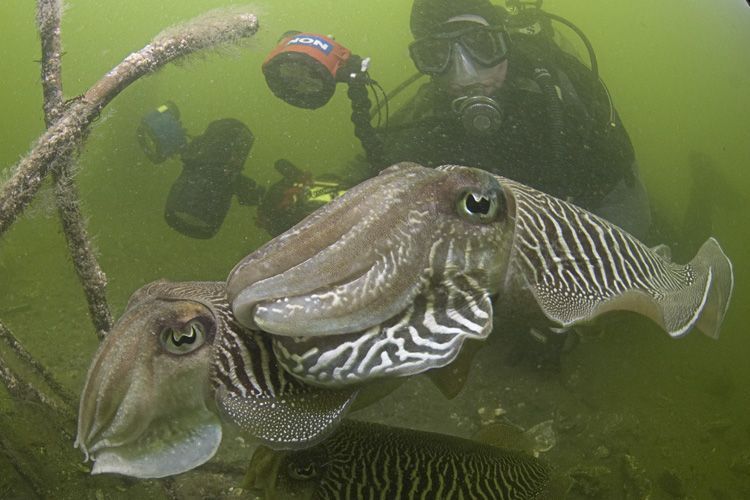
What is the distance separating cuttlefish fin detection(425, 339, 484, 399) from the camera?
220 cm

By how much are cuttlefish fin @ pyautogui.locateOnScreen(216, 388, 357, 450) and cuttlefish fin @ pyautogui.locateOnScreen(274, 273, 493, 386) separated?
0.12 meters

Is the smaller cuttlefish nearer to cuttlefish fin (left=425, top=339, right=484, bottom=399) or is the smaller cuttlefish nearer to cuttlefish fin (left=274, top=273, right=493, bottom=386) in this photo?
cuttlefish fin (left=425, top=339, right=484, bottom=399)

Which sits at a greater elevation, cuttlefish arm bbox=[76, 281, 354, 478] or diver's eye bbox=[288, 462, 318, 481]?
cuttlefish arm bbox=[76, 281, 354, 478]

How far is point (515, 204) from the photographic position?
1.88 m

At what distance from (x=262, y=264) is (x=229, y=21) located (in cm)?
314

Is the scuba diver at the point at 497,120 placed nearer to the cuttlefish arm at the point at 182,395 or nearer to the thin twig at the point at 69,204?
the thin twig at the point at 69,204

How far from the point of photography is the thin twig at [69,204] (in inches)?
112

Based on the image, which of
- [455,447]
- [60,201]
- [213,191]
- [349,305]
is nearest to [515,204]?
[349,305]

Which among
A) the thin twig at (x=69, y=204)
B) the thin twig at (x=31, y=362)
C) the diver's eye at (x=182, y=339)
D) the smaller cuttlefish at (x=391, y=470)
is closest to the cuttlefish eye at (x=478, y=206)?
the diver's eye at (x=182, y=339)

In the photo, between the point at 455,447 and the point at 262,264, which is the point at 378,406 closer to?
the point at 455,447

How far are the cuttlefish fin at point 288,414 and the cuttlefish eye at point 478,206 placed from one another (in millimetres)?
718

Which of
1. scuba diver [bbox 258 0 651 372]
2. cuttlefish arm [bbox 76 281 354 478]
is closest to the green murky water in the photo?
scuba diver [bbox 258 0 651 372]

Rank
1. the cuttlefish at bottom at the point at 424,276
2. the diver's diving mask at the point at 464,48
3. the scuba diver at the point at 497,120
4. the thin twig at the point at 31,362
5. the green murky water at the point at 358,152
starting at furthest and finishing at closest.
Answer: the diver's diving mask at the point at 464,48 → the scuba diver at the point at 497,120 → the green murky water at the point at 358,152 → the thin twig at the point at 31,362 → the cuttlefish at bottom at the point at 424,276

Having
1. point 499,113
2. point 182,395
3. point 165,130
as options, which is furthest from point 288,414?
point 165,130
